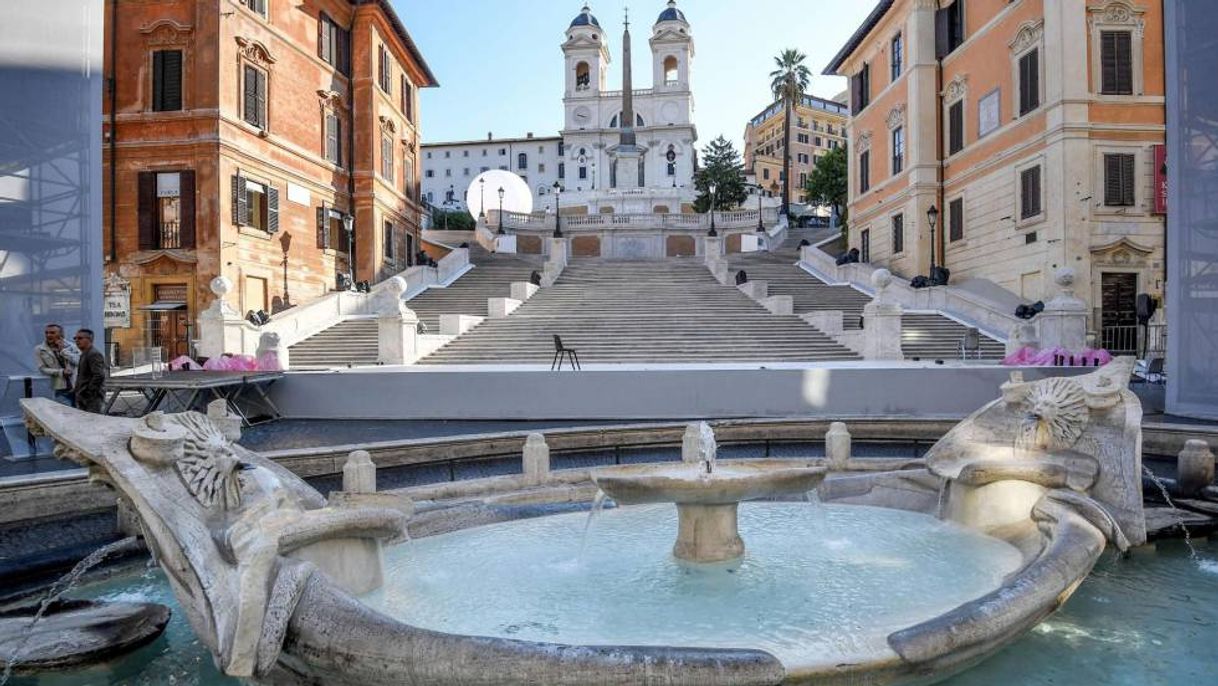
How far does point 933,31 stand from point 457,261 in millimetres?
22158

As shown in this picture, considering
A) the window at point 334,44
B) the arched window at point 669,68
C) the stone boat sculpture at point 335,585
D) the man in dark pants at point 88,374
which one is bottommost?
the stone boat sculpture at point 335,585

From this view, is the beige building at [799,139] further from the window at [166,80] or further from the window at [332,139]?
the window at [166,80]

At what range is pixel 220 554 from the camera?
3.72 m

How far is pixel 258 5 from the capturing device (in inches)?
1050

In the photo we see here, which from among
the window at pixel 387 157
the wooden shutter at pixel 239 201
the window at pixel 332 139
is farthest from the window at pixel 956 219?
the wooden shutter at pixel 239 201

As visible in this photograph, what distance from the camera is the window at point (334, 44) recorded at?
30703 millimetres

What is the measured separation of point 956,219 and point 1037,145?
539 cm

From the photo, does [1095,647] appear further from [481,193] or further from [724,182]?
[724,182]

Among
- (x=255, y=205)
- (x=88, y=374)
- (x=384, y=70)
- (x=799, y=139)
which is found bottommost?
(x=88, y=374)

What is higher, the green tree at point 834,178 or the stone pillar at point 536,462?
the green tree at point 834,178

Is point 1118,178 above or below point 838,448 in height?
above

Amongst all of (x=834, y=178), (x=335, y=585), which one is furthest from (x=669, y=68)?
(x=335, y=585)

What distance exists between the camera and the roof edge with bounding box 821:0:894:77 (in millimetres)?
32522

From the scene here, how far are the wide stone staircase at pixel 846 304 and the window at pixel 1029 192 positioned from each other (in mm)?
4348
